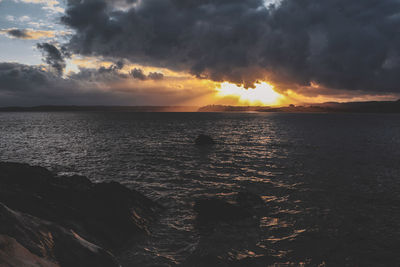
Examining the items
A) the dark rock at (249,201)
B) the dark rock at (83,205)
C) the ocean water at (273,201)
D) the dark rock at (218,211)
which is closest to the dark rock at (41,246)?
the dark rock at (83,205)

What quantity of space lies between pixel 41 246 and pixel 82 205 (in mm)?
6199

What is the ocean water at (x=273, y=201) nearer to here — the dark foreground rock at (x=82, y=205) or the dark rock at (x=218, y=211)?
the dark rock at (x=218, y=211)

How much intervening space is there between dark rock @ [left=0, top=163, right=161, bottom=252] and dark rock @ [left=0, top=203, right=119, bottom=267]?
8.35 ft

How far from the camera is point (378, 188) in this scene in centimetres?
2061

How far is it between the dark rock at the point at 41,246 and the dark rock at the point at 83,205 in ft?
8.35

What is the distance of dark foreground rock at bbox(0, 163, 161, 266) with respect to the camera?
10.3 meters

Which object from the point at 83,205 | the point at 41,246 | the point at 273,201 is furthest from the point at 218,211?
the point at 41,246

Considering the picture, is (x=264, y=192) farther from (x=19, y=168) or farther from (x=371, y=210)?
(x=19, y=168)

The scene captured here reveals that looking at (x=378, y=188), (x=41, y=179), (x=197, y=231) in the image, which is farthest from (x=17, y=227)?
(x=378, y=188)

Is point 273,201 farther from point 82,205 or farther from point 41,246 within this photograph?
point 41,246

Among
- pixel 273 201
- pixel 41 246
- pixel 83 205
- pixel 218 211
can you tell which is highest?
pixel 41 246

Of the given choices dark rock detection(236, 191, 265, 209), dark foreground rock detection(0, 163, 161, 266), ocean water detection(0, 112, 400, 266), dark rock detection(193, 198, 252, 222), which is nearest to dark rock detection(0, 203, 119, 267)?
dark foreground rock detection(0, 163, 161, 266)

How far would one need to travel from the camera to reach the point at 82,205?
12414 millimetres

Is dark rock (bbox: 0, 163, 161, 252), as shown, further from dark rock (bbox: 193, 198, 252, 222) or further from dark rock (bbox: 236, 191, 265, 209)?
dark rock (bbox: 236, 191, 265, 209)
